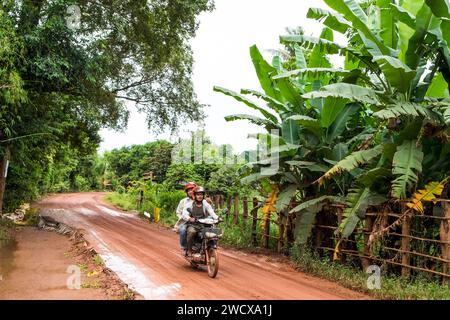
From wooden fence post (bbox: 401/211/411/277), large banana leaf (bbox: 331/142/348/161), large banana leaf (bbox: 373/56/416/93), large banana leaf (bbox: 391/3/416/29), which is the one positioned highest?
large banana leaf (bbox: 391/3/416/29)

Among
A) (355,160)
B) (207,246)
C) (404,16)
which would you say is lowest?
(207,246)

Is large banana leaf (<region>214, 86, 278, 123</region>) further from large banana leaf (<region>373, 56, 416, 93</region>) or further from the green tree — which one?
the green tree

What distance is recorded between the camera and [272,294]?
6777mm

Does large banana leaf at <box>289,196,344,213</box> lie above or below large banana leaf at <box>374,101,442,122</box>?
below

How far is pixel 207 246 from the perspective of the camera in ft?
27.0

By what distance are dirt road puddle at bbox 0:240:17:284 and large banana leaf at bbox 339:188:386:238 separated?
20.1 feet

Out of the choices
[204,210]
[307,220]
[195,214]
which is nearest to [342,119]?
[307,220]

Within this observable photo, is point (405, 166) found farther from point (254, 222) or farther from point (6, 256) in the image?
point (6, 256)

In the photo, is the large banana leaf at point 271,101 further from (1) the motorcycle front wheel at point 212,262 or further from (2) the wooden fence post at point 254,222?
(1) the motorcycle front wheel at point 212,262

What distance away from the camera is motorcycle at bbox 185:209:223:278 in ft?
26.2

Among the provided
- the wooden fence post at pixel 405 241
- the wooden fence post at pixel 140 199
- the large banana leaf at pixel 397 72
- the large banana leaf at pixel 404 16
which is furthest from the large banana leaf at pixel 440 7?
the wooden fence post at pixel 140 199

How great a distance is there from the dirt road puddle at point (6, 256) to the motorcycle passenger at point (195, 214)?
3.41 meters

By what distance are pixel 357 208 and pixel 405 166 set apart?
1.20 metres

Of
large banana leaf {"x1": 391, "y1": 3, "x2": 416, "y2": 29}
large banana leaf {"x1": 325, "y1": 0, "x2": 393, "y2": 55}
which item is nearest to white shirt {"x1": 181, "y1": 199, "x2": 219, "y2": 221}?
large banana leaf {"x1": 325, "y1": 0, "x2": 393, "y2": 55}
